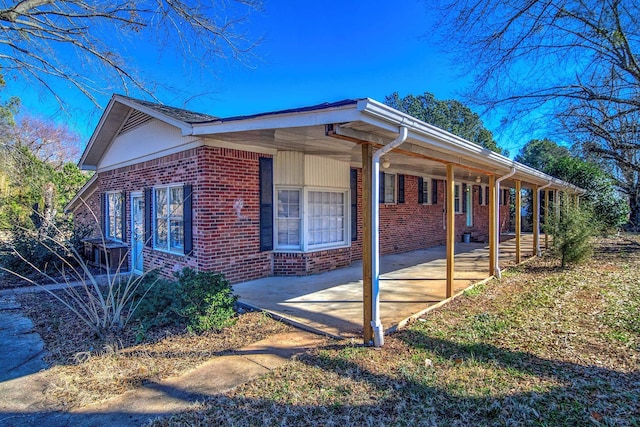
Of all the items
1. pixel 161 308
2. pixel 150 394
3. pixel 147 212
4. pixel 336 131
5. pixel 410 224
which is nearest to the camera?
pixel 150 394

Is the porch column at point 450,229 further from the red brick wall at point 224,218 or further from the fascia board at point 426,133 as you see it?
the red brick wall at point 224,218

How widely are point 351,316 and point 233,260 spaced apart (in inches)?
113

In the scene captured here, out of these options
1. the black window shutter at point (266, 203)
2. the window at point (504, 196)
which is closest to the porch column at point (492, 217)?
the black window shutter at point (266, 203)

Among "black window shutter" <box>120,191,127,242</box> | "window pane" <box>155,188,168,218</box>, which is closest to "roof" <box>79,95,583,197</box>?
"window pane" <box>155,188,168,218</box>

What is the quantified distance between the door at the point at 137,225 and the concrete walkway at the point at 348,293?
377 centimetres

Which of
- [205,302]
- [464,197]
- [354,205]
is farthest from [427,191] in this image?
[205,302]

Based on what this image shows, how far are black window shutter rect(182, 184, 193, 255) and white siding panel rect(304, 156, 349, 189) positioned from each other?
2443 mm

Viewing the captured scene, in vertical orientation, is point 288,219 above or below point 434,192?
below

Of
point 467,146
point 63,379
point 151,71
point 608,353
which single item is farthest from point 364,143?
point 151,71

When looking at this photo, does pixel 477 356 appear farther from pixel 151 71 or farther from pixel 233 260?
pixel 151 71

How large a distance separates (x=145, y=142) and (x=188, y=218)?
9.79ft

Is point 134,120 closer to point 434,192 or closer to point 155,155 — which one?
point 155,155

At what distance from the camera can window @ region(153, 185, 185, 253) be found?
759 cm

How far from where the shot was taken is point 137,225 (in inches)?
364
